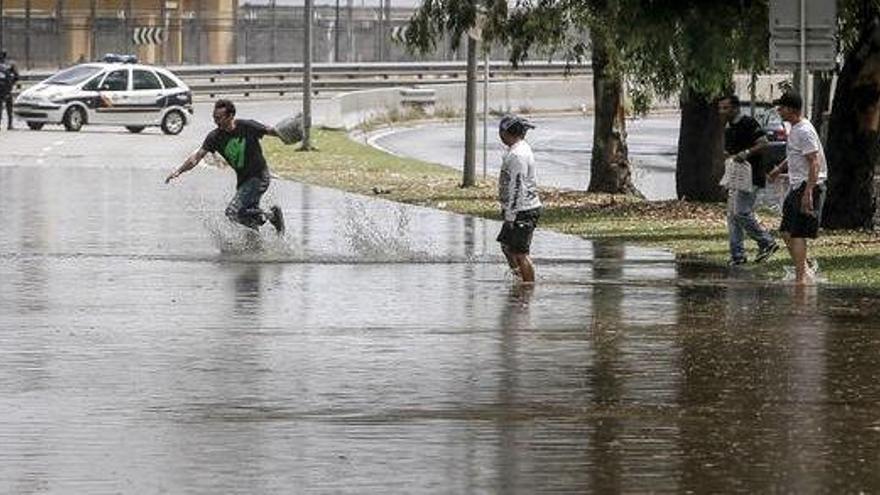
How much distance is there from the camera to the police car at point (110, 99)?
56.1 meters

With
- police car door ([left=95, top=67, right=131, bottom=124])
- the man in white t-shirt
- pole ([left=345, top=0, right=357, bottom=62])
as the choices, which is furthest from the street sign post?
pole ([left=345, top=0, right=357, bottom=62])

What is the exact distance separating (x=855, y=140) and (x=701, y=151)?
654cm

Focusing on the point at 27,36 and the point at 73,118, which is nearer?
the point at 73,118

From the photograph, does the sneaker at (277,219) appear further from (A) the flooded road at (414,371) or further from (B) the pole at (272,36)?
(B) the pole at (272,36)

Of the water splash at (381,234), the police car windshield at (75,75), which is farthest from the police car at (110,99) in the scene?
the water splash at (381,234)

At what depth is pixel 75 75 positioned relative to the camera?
56.9 meters

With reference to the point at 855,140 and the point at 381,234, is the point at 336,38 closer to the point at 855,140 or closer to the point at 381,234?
the point at 855,140

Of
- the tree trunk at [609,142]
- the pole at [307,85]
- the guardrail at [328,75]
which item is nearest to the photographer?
the tree trunk at [609,142]

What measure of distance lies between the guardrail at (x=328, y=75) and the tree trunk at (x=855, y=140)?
42.1 m

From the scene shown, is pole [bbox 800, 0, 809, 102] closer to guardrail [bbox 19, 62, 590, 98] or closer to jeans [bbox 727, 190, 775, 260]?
jeans [bbox 727, 190, 775, 260]

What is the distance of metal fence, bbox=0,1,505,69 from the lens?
77.9 m

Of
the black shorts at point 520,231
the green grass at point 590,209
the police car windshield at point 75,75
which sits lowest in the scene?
the green grass at point 590,209

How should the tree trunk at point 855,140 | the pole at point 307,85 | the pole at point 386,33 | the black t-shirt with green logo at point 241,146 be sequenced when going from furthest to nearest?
the pole at point 386,33, the pole at point 307,85, the tree trunk at point 855,140, the black t-shirt with green logo at point 241,146

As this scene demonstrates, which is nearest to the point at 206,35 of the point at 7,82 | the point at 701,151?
the point at 7,82
